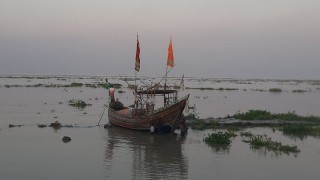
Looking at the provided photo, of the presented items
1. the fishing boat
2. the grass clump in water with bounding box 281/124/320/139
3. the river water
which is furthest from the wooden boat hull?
the grass clump in water with bounding box 281/124/320/139

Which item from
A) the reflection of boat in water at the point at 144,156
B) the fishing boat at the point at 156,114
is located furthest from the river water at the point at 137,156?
the fishing boat at the point at 156,114

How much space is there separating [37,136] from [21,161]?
5617 millimetres

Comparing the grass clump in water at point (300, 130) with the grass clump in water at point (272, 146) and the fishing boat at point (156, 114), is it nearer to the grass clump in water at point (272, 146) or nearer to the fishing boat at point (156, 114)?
the grass clump in water at point (272, 146)

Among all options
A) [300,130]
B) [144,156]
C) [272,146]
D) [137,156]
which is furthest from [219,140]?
[300,130]

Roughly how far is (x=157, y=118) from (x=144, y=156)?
17.7 ft

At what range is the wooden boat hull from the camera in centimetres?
2159

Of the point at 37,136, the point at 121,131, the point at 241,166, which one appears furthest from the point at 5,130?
the point at 241,166

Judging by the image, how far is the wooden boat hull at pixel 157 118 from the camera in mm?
21594

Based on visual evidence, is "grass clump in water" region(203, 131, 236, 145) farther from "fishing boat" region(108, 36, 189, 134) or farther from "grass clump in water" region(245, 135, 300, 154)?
"fishing boat" region(108, 36, 189, 134)

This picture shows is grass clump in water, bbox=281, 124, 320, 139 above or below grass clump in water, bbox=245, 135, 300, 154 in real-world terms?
above

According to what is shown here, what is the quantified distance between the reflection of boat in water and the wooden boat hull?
1.82ft

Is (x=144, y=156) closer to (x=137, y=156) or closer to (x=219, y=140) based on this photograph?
(x=137, y=156)

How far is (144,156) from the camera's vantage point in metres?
17.1

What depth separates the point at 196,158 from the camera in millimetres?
16953
